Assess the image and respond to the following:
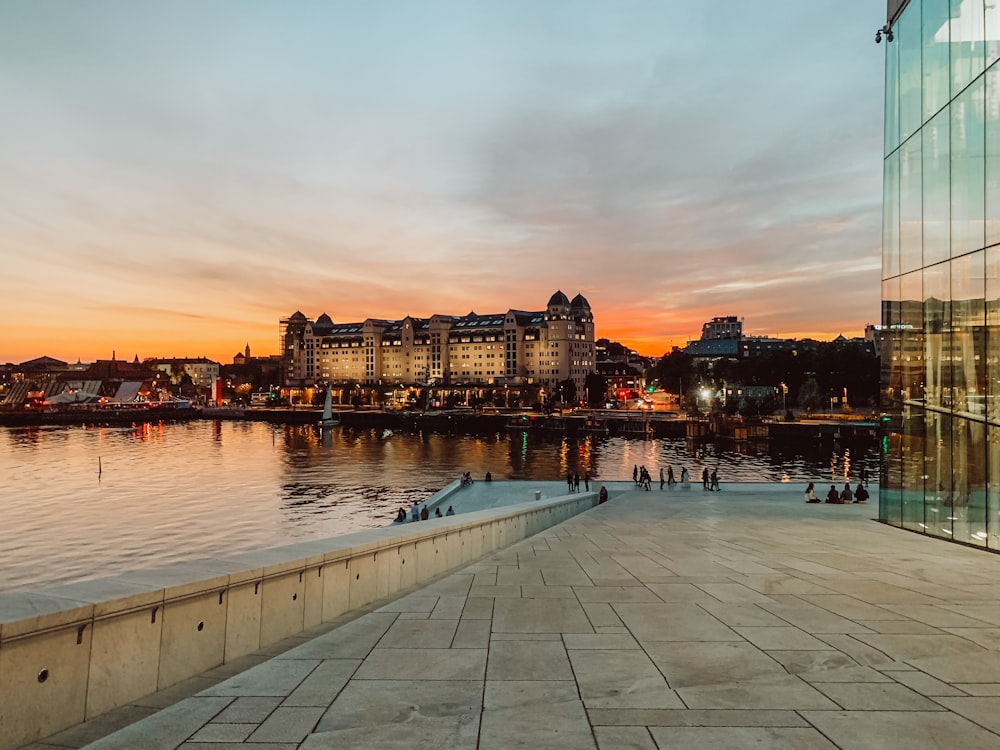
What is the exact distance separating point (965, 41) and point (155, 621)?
23257 millimetres

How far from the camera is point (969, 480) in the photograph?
18750mm

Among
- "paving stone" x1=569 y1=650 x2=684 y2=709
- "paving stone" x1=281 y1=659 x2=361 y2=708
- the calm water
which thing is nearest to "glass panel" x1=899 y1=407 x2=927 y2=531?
"paving stone" x1=569 y1=650 x2=684 y2=709

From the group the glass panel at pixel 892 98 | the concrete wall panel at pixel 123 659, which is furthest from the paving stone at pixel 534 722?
the glass panel at pixel 892 98

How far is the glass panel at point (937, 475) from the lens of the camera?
782 inches

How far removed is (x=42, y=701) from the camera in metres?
Answer: 5.29

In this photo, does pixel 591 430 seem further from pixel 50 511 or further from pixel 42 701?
pixel 42 701

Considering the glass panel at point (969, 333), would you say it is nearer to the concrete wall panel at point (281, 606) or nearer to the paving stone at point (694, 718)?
the paving stone at point (694, 718)

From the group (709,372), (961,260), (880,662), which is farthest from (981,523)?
(709,372)

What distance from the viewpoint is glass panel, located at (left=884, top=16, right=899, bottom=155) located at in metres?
23.2

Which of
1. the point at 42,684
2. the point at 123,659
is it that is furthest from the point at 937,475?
the point at 42,684

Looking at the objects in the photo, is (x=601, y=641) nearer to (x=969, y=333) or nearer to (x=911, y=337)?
(x=969, y=333)

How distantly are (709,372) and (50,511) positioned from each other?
166m

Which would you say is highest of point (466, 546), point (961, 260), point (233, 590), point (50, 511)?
point (961, 260)

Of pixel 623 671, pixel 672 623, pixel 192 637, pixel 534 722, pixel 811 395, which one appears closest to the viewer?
pixel 534 722
